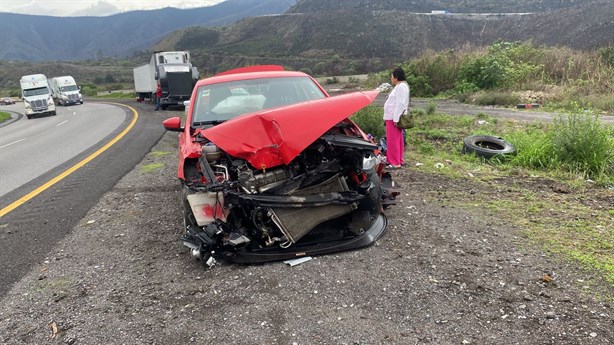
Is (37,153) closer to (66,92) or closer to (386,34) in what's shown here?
(66,92)

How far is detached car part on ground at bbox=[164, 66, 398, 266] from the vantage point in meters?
3.80

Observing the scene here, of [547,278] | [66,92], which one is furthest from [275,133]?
[66,92]

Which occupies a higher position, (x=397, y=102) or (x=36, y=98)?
(x=397, y=102)

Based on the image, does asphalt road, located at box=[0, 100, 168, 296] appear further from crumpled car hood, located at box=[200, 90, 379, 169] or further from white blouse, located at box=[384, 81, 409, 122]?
white blouse, located at box=[384, 81, 409, 122]

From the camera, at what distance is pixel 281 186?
3908 mm

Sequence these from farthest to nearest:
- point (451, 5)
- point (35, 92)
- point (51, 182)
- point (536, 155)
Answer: point (451, 5) → point (35, 92) → point (51, 182) → point (536, 155)

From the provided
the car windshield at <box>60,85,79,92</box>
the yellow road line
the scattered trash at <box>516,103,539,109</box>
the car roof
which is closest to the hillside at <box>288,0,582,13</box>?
the car windshield at <box>60,85,79,92</box>

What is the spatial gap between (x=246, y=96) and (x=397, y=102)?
8.99ft

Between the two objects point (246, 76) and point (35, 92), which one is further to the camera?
point (35, 92)

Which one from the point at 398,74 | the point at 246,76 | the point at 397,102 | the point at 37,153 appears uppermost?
the point at 246,76

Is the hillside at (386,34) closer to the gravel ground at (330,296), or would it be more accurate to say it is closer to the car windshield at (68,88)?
the car windshield at (68,88)

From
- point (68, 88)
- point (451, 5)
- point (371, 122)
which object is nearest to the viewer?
point (371, 122)

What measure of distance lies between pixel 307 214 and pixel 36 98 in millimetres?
30705

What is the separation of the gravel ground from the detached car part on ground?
9.2 inches
